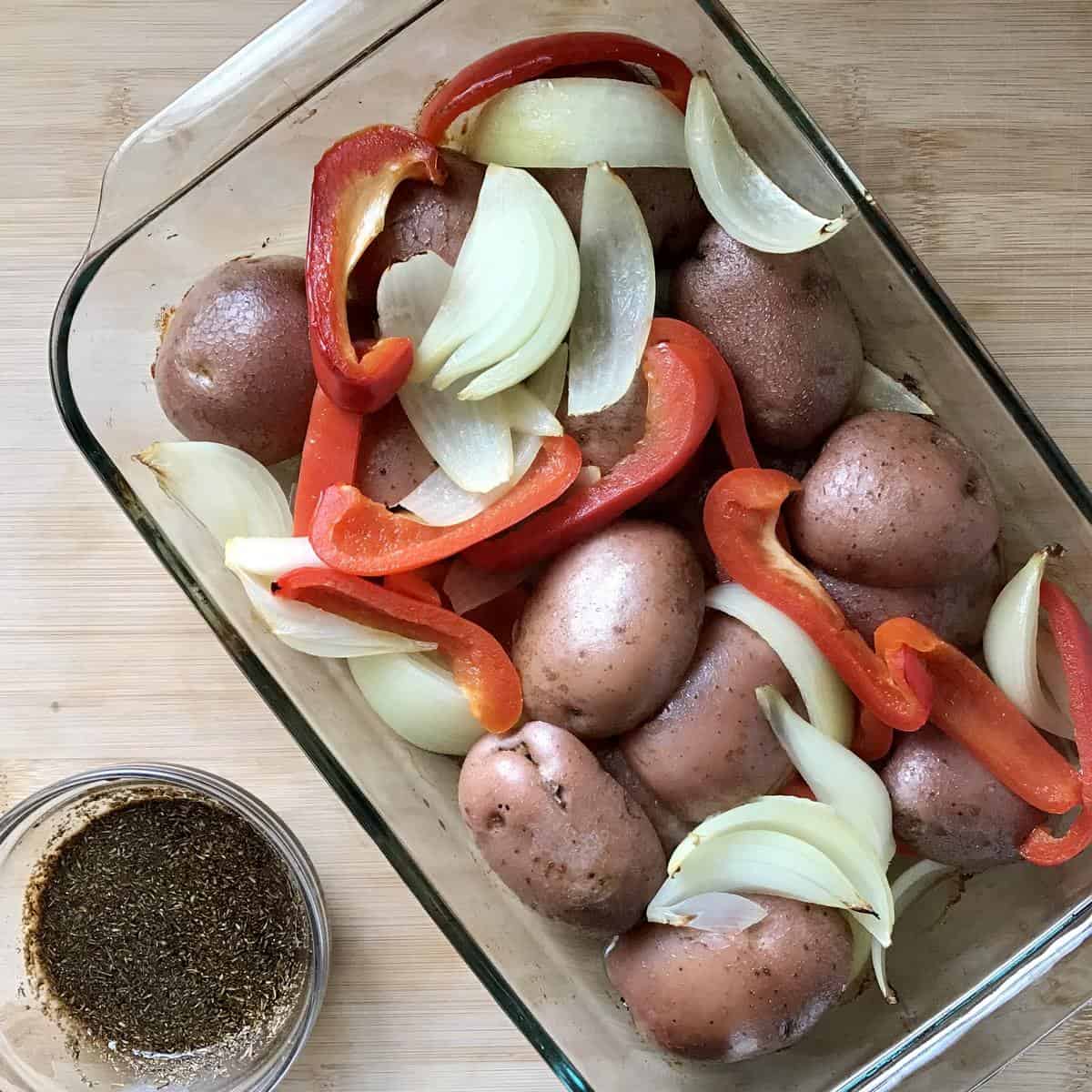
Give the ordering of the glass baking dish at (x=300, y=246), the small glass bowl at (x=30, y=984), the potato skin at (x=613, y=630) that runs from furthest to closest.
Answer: the small glass bowl at (x=30, y=984)
the glass baking dish at (x=300, y=246)
the potato skin at (x=613, y=630)

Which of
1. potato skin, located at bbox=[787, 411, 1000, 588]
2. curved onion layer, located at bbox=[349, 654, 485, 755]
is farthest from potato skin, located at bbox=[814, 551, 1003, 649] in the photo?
curved onion layer, located at bbox=[349, 654, 485, 755]

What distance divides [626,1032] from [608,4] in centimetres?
120

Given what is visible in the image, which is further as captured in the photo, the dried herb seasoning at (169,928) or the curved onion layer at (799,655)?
the dried herb seasoning at (169,928)

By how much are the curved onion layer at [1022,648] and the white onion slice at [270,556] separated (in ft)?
2.48

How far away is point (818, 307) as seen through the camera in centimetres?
129

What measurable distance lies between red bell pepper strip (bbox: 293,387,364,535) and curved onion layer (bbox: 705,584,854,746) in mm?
422

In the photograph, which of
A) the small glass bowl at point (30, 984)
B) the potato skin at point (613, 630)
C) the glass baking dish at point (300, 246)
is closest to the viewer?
the potato skin at point (613, 630)

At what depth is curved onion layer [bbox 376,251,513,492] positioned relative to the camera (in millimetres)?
1251

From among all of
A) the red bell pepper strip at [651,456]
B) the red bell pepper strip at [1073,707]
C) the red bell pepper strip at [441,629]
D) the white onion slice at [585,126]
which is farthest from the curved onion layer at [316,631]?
the red bell pepper strip at [1073,707]

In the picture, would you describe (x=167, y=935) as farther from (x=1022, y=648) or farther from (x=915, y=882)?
(x=1022, y=648)

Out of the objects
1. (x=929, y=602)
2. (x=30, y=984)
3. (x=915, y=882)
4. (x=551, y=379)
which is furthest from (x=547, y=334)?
(x=30, y=984)

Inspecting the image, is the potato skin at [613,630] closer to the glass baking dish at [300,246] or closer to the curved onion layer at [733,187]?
the glass baking dish at [300,246]

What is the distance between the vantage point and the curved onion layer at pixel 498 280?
1.24m

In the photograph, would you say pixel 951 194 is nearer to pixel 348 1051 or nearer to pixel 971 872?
pixel 971 872
